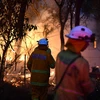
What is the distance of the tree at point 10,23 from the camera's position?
8.28 meters

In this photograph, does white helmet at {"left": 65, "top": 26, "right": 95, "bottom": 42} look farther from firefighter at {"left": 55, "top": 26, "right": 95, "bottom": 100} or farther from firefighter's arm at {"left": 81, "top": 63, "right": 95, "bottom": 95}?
firefighter's arm at {"left": 81, "top": 63, "right": 95, "bottom": 95}

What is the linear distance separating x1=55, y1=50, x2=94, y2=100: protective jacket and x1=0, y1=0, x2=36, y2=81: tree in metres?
4.64

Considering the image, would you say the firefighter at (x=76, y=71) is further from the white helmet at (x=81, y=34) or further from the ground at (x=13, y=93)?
the ground at (x=13, y=93)

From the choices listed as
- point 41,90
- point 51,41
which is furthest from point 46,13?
point 41,90

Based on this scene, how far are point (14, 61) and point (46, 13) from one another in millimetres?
25028

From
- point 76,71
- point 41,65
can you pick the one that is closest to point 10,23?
point 41,65

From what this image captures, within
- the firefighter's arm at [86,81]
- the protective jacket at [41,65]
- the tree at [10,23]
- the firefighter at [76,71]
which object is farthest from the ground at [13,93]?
the firefighter's arm at [86,81]

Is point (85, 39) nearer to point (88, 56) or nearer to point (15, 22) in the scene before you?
point (15, 22)

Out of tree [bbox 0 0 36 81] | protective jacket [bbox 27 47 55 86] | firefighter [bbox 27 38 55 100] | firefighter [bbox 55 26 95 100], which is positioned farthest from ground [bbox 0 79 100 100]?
firefighter [bbox 55 26 95 100]

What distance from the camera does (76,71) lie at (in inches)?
145

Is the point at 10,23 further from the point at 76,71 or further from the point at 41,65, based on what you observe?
the point at 76,71

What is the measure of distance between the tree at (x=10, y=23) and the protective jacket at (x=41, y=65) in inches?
74.8

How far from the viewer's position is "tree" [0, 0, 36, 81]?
828cm

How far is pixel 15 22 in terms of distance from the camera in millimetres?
8438
